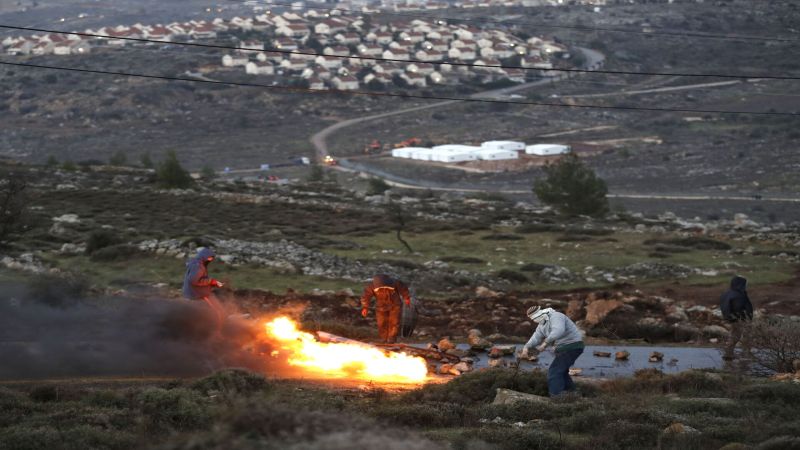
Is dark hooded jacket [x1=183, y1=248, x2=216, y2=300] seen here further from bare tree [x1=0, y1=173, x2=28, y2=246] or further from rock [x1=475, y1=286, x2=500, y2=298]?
bare tree [x1=0, y1=173, x2=28, y2=246]

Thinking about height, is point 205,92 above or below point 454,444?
below

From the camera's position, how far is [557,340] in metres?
17.0

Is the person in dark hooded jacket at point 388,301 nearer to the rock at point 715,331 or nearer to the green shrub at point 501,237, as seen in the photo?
the rock at point 715,331

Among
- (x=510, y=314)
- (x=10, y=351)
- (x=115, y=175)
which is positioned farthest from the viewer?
(x=115, y=175)

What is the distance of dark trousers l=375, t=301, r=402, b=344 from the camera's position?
2248 cm

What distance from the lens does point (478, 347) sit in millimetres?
22969

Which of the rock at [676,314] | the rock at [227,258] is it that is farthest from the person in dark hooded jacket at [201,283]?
the rock at [227,258]

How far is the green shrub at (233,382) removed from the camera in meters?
17.0

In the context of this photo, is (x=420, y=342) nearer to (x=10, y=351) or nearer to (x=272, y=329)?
(x=272, y=329)

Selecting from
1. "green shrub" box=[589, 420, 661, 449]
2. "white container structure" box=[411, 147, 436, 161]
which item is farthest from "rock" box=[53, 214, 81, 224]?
"white container structure" box=[411, 147, 436, 161]

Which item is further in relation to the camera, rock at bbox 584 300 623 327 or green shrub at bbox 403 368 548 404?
rock at bbox 584 300 623 327

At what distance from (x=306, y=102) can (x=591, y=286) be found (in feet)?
400

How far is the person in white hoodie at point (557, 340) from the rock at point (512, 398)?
40 cm

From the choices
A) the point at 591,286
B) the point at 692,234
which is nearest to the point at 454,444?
the point at 591,286
